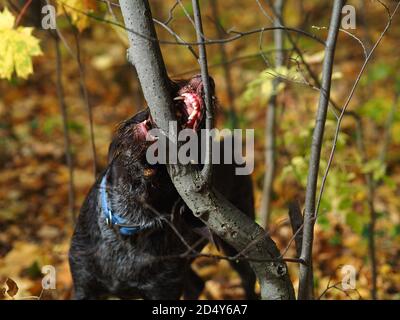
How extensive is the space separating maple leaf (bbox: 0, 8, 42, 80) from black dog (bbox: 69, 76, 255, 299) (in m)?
0.70

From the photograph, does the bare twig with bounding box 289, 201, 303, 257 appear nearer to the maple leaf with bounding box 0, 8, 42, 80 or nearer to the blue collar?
the blue collar

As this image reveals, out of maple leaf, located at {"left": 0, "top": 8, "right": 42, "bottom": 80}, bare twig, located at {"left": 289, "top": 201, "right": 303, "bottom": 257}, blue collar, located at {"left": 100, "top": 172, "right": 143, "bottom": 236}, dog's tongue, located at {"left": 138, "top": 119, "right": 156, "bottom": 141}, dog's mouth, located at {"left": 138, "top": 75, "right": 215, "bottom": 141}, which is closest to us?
dog's mouth, located at {"left": 138, "top": 75, "right": 215, "bottom": 141}

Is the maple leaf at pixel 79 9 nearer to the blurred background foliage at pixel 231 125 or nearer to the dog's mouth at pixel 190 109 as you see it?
the blurred background foliage at pixel 231 125

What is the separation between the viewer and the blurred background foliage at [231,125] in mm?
5289

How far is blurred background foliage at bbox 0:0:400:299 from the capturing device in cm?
529

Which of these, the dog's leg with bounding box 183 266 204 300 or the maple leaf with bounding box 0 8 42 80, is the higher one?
the maple leaf with bounding box 0 8 42 80

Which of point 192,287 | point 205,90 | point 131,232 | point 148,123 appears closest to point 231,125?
point 192,287

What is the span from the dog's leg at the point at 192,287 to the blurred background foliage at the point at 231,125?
517mm

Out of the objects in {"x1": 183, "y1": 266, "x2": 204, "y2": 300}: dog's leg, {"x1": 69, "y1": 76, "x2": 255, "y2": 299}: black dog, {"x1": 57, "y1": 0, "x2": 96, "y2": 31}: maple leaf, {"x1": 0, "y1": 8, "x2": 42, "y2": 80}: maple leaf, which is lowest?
{"x1": 183, "y1": 266, "x2": 204, "y2": 300}: dog's leg

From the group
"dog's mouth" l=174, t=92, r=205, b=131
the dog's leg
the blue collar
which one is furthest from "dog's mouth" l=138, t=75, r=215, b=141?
the dog's leg

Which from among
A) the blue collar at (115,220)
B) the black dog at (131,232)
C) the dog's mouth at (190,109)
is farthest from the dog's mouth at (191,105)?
the blue collar at (115,220)

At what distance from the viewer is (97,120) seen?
9.31m
